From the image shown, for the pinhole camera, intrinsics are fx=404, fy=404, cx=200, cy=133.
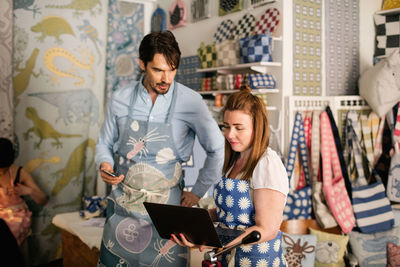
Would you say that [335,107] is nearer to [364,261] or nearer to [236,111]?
[364,261]

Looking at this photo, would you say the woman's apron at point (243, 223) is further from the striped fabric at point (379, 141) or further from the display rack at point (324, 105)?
the striped fabric at point (379, 141)

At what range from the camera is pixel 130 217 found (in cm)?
190

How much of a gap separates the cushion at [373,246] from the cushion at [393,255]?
36mm

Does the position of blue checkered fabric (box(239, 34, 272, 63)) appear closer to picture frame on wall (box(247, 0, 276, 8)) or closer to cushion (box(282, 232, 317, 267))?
picture frame on wall (box(247, 0, 276, 8))

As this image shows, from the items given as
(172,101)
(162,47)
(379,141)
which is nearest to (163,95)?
(172,101)

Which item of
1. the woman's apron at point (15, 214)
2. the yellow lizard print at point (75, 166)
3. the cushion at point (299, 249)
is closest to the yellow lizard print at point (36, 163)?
the yellow lizard print at point (75, 166)

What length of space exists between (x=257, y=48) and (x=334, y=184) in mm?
1306

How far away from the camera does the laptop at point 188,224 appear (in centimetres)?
128

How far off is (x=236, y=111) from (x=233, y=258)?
582mm

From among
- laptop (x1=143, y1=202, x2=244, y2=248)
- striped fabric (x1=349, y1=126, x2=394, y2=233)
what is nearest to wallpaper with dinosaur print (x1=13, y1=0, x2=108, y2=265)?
striped fabric (x1=349, y1=126, x2=394, y2=233)

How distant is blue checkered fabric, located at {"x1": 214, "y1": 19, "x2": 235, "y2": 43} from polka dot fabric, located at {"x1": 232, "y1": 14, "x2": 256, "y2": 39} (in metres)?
0.09

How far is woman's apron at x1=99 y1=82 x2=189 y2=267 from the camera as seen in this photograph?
6.13ft

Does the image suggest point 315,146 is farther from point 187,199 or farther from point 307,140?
point 187,199

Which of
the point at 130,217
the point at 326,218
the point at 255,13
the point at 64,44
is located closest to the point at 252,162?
the point at 130,217
